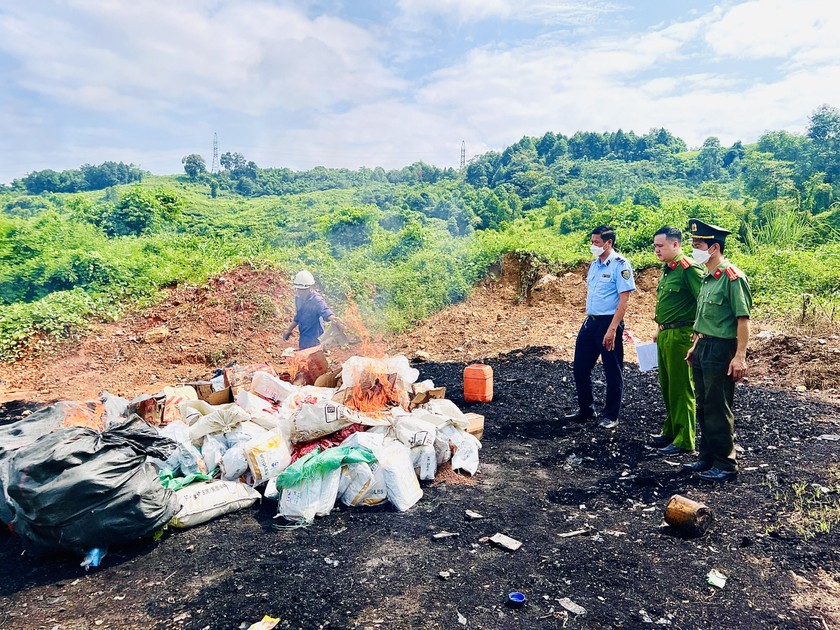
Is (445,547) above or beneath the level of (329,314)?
beneath

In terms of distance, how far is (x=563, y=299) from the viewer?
12438mm

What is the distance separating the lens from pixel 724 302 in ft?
12.8

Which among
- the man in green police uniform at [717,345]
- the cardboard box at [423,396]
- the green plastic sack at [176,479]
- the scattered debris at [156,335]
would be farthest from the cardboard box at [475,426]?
the scattered debris at [156,335]

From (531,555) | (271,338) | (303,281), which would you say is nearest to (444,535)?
(531,555)

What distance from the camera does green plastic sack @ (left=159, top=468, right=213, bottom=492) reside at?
380 cm

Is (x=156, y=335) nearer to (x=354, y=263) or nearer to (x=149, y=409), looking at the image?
(x=354, y=263)

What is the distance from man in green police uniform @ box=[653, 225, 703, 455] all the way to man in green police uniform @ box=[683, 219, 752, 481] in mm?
422

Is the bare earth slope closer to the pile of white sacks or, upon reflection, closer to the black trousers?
the pile of white sacks

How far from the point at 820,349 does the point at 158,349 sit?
10.2 meters

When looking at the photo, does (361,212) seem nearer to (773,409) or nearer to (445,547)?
(773,409)

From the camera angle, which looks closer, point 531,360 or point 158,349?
point 531,360

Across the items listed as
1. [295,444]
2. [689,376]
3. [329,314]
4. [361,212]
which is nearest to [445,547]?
[295,444]

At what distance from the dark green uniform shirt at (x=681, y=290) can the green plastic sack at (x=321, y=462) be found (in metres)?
2.78

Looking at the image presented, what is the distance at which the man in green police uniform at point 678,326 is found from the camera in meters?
4.55
